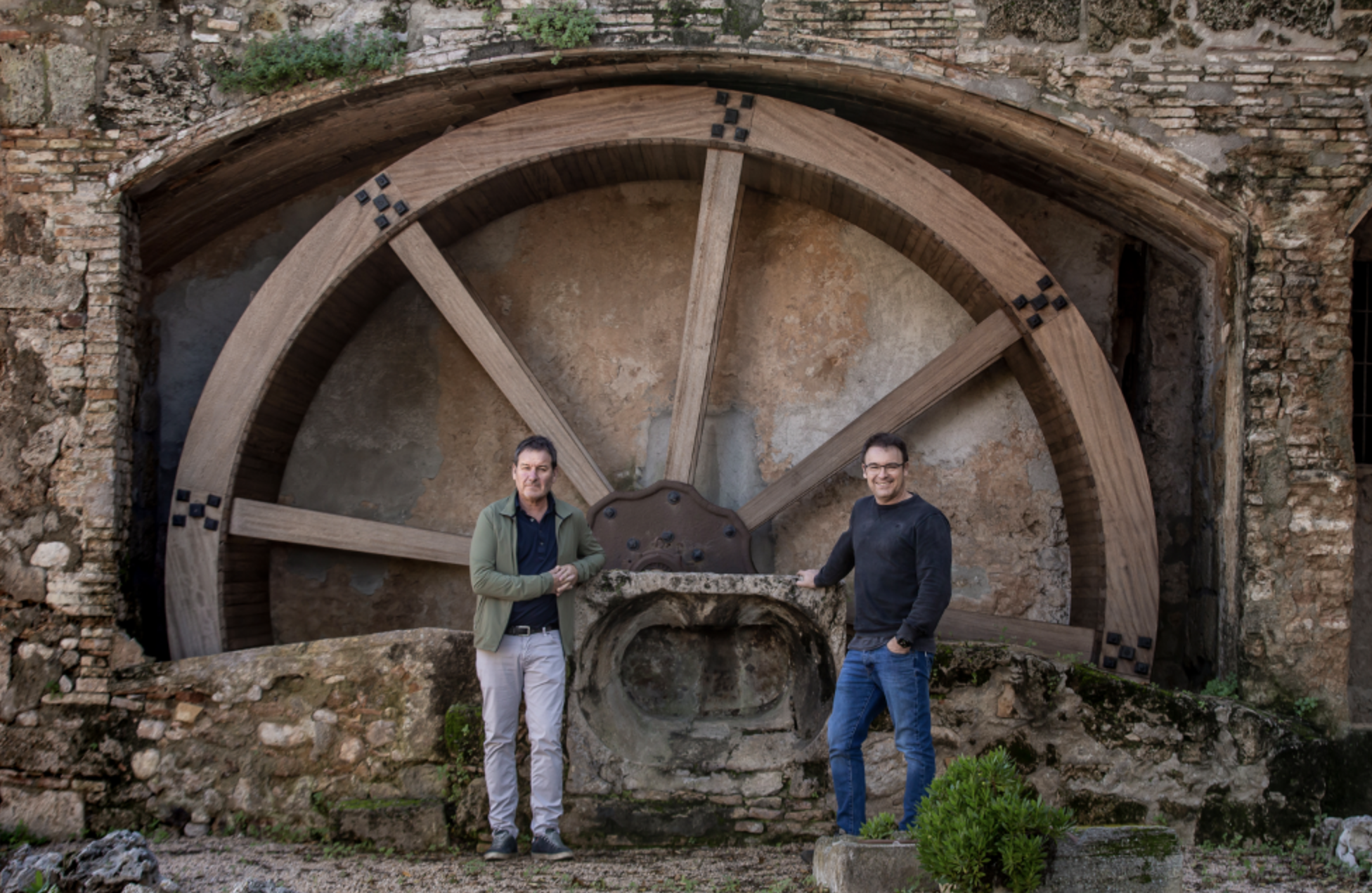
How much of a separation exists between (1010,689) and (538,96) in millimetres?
3378

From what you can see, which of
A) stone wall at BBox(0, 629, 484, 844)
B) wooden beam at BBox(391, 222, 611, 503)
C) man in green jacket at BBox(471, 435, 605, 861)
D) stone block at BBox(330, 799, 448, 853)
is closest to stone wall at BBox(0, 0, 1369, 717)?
stone wall at BBox(0, 629, 484, 844)

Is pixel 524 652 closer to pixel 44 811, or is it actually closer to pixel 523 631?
pixel 523 631

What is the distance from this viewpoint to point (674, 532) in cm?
474

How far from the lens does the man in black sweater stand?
336 centimetres

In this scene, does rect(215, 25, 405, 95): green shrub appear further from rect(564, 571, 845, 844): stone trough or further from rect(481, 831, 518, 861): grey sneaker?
rect(481, 831, 518, 861): grey sneaker

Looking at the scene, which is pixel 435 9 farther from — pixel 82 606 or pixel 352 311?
pixel 82 606

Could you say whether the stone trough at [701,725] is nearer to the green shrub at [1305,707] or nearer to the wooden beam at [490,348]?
the wooden beam at [490,348]

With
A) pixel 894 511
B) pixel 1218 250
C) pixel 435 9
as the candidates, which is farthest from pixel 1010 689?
pixel 435 9

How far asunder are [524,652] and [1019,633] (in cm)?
232

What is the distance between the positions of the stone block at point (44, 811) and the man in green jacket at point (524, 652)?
1.88 metres

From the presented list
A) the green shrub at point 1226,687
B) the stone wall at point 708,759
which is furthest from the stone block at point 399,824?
the green shrub at point 1226,687

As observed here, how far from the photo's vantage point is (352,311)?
17.4 ft

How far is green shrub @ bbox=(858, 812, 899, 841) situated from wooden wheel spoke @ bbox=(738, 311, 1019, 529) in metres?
1.87

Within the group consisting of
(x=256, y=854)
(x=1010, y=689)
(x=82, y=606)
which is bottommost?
(x=256, y=854)
